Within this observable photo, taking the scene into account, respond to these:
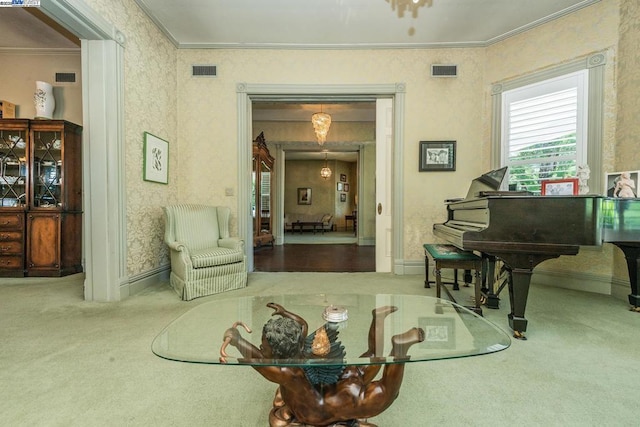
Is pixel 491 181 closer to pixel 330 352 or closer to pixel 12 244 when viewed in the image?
pixel 330 352

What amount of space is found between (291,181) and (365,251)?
785 cm

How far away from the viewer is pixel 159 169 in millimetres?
3916

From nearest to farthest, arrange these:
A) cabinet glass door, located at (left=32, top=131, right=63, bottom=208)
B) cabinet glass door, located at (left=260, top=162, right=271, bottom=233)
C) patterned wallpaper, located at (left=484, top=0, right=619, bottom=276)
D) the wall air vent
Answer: patterned wallpaper, located at (left=484, top=0, right=619, bottom=276)
cabinet glass door, located at (left=32, top=131, right=63, bottom=208)
the wall air vent
cabinet glass door, located at (left=260, top=162, right=271, bottom=233)

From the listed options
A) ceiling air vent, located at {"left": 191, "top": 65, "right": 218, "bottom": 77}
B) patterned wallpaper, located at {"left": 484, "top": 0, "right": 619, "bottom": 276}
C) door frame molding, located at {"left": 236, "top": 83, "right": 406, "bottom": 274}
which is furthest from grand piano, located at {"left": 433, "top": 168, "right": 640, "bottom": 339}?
ceiling air vent, located at {"left": 191, "top": 65, "right": 218, "bottom": 77}

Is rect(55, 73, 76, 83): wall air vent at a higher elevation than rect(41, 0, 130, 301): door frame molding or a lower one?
higher

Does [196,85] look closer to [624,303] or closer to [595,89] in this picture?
[595,89]

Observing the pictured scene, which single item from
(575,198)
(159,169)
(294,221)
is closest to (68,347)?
(159,169)

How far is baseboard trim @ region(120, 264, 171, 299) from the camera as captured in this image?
327 cm

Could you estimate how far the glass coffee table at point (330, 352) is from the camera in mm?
1069

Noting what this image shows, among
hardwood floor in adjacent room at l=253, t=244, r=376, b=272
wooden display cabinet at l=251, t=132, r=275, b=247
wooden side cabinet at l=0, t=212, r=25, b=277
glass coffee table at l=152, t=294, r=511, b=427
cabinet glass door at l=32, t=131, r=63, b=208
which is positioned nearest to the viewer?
glass coffee table at l=152, t=294, r=511, b=427

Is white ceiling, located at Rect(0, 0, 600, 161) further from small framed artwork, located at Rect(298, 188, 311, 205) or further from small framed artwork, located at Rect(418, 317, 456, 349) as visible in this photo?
small framed artwork, located at Rect(298, 188, 311, 205)

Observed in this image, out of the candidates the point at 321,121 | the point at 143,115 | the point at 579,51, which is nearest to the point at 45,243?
the point at 143,115

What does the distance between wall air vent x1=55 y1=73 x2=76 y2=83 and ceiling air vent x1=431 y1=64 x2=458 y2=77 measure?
5255 millimetres

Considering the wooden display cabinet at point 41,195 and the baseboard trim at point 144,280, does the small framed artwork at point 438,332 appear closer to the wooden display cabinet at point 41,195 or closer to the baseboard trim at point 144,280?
the baseboard trim at point 144,280
